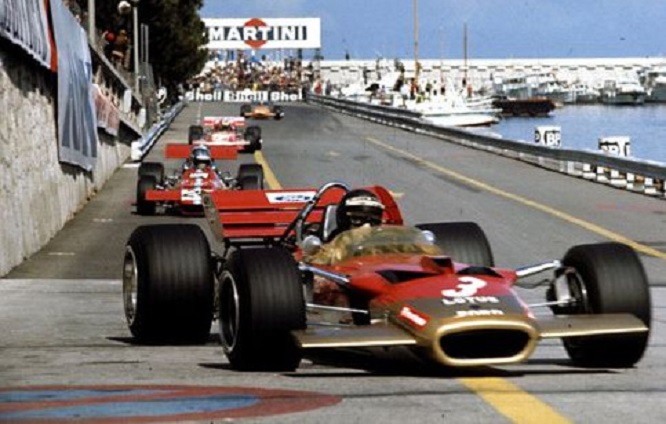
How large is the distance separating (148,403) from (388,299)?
1.78 metres

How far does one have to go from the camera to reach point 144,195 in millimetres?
30438

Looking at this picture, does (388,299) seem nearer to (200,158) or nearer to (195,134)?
(200,158)

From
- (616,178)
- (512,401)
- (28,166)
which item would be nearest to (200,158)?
(28,166)

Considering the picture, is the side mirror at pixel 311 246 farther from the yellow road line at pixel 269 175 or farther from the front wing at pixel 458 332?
the yellow road line at pixel 269 175

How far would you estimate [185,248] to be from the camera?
11562 mm

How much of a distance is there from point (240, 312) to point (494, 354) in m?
1.55

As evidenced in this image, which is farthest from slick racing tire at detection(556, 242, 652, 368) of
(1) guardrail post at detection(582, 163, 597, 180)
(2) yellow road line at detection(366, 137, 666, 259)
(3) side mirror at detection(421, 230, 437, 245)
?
(1) guardrail post at detection(582, 163, 597, 180)

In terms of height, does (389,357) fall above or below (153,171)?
above

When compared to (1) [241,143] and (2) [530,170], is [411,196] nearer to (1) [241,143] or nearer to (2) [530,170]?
(2) [530,170]

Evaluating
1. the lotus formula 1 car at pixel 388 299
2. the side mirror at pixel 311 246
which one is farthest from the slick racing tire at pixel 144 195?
the side mirror at pixel 311 246

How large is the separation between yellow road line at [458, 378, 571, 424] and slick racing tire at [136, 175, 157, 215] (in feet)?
69.2

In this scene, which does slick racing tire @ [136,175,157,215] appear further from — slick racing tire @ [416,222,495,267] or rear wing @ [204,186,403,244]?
slick racing tire @ [416,222,495,267]

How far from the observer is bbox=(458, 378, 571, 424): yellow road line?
850 cm

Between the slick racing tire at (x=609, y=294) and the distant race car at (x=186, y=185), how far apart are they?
1843 cm
